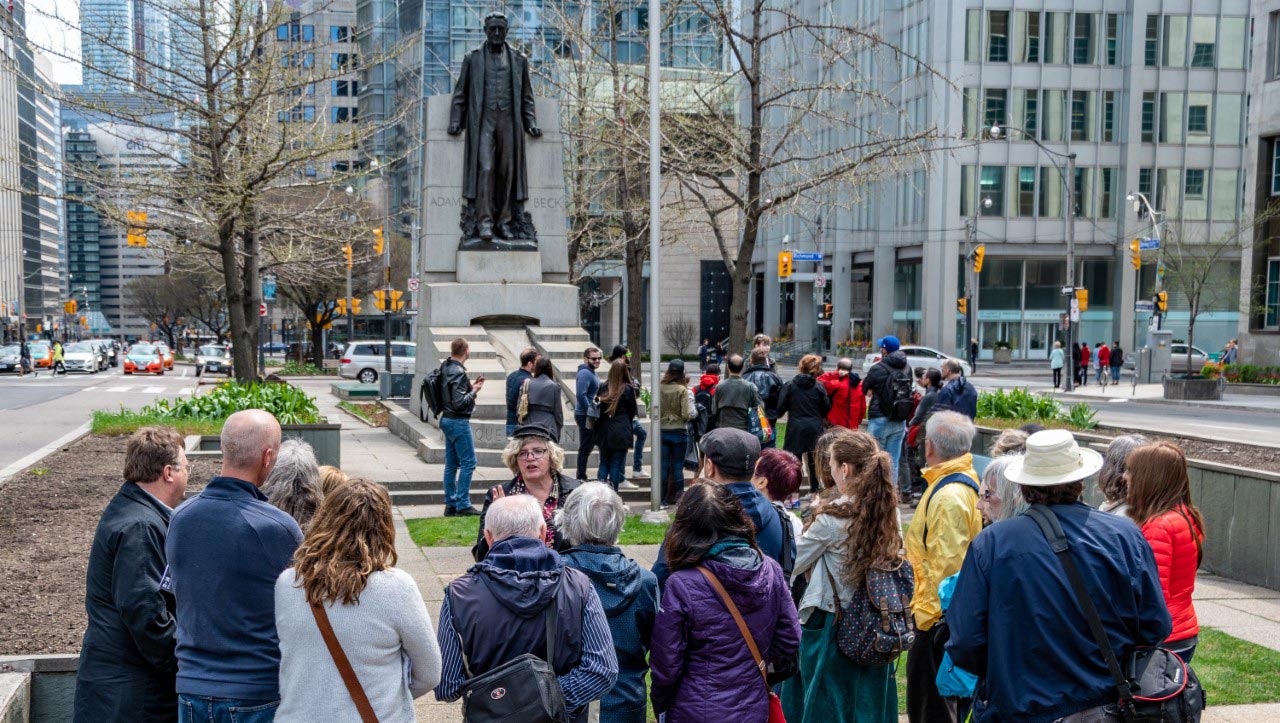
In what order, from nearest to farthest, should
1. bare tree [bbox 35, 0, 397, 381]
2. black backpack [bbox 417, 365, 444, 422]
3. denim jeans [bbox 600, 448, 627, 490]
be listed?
black backpack [bbox 417, 365, 444, 422] < denim jeans [bbox 600, 448, 627, 490] < bare tree [bbox 35, 0, 397, 381]

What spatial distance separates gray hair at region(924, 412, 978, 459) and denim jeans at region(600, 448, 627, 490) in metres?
7.71

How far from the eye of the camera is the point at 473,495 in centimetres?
1352

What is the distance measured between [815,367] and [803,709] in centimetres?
793

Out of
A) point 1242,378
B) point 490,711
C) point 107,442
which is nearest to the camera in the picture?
point 490,711

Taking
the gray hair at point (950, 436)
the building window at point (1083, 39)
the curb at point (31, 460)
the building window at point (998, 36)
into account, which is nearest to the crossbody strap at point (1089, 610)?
the gray hair at point (950, 436)

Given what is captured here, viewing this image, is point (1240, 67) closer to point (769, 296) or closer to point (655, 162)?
point (769, 296)

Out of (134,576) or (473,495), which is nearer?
(134,576)

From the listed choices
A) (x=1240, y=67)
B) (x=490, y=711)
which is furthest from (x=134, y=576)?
(x=1240, y=67)

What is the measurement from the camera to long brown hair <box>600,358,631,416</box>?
1283 cm

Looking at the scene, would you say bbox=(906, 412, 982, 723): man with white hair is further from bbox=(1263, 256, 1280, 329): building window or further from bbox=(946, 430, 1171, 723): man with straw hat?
bbox=(1263, 256, 1280, 329): building window

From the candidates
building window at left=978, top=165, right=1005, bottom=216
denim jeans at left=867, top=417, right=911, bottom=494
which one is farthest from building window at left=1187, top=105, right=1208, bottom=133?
denim jeans at left=867, top=417, right=911, bottom=494

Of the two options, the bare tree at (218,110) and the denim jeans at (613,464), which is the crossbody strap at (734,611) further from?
the bare tree at (218,110)

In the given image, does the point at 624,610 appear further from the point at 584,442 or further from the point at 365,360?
the point at 365,360

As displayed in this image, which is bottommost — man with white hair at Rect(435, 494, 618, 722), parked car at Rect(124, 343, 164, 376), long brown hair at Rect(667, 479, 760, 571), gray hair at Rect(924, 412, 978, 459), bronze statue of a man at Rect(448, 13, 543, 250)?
parked car at Rect(124, 343, 164, 376)
